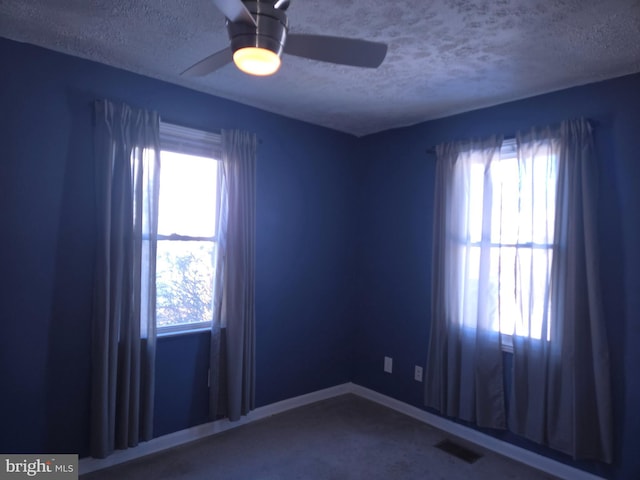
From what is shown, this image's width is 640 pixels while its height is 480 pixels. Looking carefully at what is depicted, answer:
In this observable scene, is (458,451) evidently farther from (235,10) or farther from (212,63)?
(235,10)

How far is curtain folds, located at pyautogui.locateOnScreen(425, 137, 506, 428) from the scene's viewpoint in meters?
2.93

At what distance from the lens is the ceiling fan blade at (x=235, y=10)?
4.23 feet

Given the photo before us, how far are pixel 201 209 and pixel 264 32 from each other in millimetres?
1797

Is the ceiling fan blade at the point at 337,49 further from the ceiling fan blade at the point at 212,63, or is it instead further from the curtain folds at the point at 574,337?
the curtain folds at the point at 574,337

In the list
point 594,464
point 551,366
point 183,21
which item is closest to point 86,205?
point 183,21

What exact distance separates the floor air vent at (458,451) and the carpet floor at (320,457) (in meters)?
0.04

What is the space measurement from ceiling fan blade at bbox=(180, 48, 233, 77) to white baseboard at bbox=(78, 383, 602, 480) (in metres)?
2.33

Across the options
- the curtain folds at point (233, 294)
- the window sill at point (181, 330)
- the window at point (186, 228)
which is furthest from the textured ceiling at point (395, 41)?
the window sill at point (181, 330)

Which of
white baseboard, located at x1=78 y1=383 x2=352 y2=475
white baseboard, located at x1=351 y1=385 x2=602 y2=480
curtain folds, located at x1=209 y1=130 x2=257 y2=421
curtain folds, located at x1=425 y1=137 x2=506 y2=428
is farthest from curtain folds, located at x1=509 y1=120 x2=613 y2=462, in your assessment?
curtain folds, located at x1=209 y1=130 x2=257 y2=421

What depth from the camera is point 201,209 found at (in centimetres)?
302

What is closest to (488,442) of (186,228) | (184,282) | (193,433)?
(193,433)

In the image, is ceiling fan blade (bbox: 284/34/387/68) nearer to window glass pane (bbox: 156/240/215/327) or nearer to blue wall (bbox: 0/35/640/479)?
blue wall (bbox: 0/35/640/479)

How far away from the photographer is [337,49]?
1610mm

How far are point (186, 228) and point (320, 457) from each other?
183 cm
